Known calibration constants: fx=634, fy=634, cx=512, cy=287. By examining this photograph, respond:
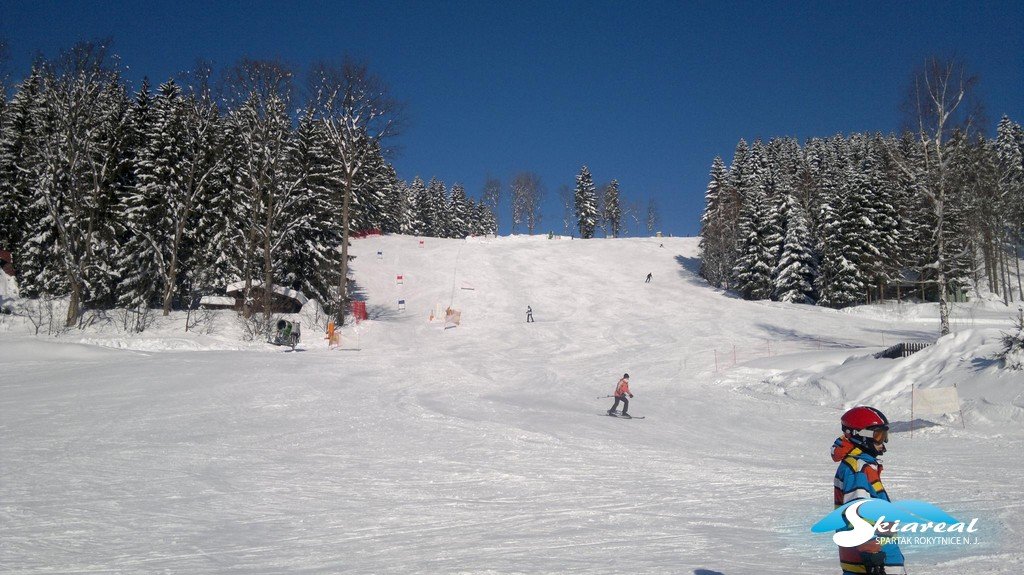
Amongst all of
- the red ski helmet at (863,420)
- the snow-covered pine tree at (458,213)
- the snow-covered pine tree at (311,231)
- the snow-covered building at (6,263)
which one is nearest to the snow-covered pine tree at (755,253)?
the snow-covered pine tree at (311,231)

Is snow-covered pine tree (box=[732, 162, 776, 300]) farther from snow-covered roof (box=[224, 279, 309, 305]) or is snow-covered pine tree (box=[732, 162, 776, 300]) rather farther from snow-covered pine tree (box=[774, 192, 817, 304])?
snow-covered roof (box=[224, 279, 309, 305])

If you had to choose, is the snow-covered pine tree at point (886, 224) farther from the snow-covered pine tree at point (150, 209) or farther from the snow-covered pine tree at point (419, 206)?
the snow-covered pine tree at point (419, 206)

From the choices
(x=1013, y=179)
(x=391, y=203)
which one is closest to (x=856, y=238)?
(x=1013, y=179)

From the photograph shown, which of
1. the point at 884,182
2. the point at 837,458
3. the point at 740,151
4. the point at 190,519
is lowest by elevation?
the point at 190,519

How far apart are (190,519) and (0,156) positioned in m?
38.2

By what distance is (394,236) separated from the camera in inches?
2926

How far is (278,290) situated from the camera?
34.8 m

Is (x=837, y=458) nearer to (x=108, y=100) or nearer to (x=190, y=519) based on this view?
(x=190, y=519)

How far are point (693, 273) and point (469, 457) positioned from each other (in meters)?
56.5

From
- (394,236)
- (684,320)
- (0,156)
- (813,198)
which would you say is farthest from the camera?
(394,236)

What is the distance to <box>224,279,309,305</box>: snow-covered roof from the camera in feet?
113

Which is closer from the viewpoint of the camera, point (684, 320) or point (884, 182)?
point (684, 320)

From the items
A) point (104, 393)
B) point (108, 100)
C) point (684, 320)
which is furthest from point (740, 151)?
point (104, 393)

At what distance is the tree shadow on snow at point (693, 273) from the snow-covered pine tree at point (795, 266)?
14.8ft
